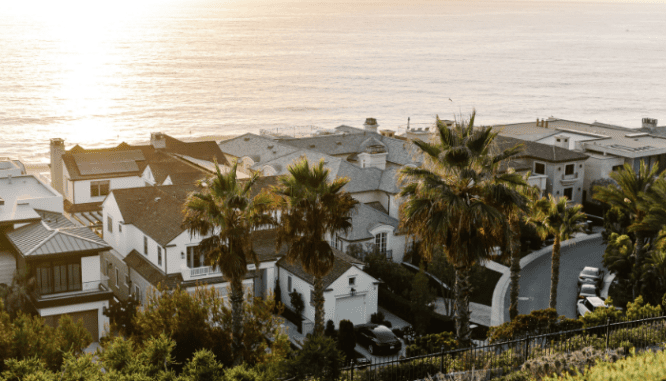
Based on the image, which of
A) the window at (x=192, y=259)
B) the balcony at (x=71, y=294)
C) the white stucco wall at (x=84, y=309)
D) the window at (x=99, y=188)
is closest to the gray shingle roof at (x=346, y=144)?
the window at (x=99, y=188)

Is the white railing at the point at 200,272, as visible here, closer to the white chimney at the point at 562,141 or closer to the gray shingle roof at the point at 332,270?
the gray shingle roof at the point at 332,270

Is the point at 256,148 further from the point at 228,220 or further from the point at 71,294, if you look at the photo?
the point at 228,220

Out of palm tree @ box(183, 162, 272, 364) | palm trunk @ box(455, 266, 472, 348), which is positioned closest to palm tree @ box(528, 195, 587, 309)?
palm trunk @ box(455, 266, 472, 348)

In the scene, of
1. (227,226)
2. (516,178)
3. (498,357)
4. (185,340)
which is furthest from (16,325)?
(516,178)

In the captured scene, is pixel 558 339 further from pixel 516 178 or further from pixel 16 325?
pixel 16 325

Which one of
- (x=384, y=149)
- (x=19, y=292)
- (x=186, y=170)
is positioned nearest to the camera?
(x=19, y=292)

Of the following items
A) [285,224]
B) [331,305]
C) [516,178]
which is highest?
[516,178]

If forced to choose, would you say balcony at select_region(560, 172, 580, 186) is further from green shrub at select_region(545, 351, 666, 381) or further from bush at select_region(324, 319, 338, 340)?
green shrub at select_region(545, 351, 666, 381)
